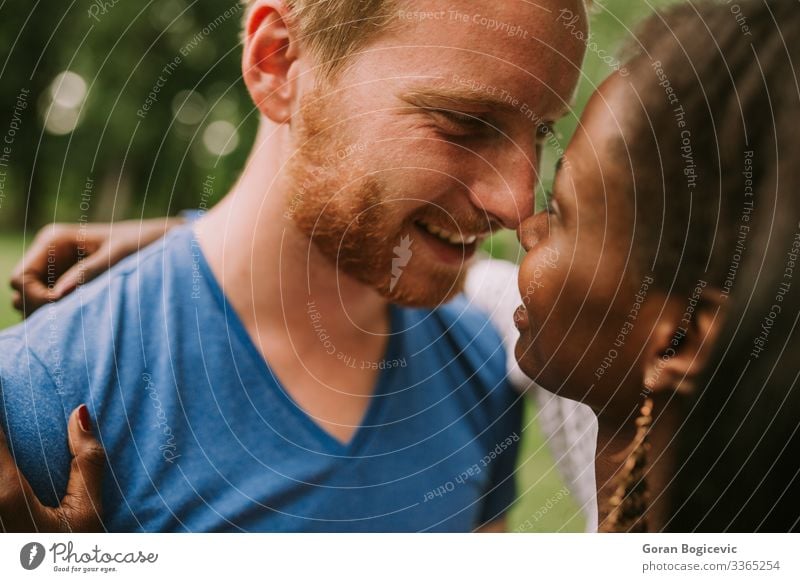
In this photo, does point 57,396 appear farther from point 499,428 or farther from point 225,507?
point 499,428

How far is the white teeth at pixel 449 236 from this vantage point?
831 millimetres

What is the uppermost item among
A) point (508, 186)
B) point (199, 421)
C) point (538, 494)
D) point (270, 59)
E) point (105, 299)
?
point (270, 59)

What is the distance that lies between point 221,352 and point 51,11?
1.29ft

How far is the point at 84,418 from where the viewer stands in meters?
0.80

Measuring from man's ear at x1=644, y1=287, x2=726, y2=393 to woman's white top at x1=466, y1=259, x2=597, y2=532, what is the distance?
0.09 m

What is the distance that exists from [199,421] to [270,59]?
1.22 ft

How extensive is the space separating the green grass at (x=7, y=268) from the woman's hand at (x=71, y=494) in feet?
0.38

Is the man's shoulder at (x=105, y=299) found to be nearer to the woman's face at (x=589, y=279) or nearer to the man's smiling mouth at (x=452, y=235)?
the man's smiling mouth at (x=452, y=235)

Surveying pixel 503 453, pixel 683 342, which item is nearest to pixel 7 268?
pixel 503 453

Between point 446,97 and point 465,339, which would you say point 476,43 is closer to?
point 446,97

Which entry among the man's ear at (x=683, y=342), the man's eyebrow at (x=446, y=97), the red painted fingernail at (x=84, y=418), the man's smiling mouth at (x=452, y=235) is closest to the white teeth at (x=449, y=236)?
the man's smiling mouth at (x=452, y=235)

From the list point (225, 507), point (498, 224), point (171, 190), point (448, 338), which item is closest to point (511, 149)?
point (498, 224)

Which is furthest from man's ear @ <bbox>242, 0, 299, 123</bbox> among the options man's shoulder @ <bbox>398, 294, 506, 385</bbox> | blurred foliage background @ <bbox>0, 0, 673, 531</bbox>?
man's shoulder @ <bbox>398, 294, 506, 385</bbox>

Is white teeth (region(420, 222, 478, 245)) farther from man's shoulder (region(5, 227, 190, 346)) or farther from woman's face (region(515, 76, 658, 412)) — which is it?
man's shoulder (region(5, 227, 190, 346))
